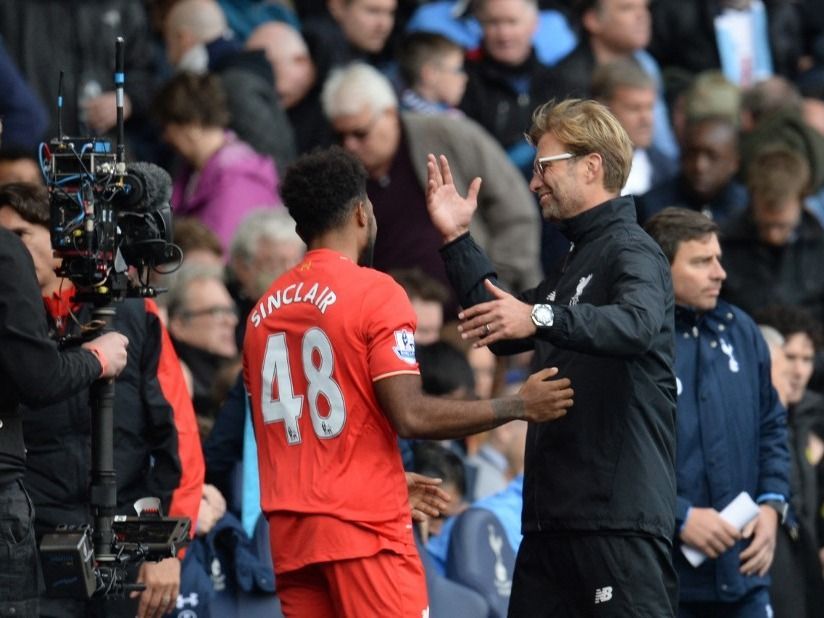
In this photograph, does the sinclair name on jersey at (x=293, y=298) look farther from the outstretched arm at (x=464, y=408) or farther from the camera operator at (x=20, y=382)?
the camera operator at (x=20, y=382)

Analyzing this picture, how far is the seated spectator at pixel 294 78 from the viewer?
12578mm

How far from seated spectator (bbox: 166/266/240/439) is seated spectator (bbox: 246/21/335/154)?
9.83 ft

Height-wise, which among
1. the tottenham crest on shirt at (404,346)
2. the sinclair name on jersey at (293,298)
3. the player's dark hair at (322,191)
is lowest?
the tottenham crest on shirt at (404,346)

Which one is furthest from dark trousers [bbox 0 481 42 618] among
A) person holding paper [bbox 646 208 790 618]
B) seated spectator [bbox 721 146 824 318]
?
seated spectator [bbox 721 146 824 318]

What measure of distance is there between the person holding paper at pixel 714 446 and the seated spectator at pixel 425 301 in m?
2.69

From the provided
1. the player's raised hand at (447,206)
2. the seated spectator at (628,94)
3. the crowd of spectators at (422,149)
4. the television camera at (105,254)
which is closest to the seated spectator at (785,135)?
the crowd of spectators at (422,149)

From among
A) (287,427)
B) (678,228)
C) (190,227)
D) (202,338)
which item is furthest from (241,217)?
(287,427)

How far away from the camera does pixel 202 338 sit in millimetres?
9578

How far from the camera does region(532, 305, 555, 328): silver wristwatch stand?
234 inches

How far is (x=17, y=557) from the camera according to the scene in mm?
6270

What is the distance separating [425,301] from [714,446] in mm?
3022

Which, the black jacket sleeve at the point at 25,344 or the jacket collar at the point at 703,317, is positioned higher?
the black jacket sleeve at the point at 25,344

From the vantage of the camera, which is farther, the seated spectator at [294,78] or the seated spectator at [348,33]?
the seated spectator at [348,33]

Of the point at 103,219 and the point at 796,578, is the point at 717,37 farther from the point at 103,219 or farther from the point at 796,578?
the point at 103,219
